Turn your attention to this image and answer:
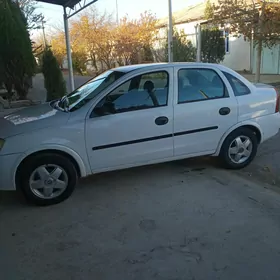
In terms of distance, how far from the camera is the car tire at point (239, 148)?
15.0ft

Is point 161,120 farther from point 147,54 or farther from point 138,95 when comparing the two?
point 147,54

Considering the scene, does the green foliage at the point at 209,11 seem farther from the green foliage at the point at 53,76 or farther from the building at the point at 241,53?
the green foliage at the point at 53,76

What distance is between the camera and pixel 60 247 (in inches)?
115

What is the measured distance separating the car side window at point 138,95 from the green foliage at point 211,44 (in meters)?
16.3

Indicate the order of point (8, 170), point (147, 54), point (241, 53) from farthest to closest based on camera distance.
Result: point (147, 54) → point (241, 53) → point (8, 170)

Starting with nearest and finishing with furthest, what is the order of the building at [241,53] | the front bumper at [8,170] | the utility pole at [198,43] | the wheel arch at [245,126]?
1. the front bumper at [8,170]
2. the wheel arch at [245,126]
3. the building at [241,53]
4. the utility pole at [198,43]

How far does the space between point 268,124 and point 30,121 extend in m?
3.47

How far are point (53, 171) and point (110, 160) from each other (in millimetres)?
721

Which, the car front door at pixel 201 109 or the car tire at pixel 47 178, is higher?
the car front door at pixel 201 109

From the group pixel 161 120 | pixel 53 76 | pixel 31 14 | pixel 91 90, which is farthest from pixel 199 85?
pixel 31 14

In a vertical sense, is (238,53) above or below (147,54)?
below

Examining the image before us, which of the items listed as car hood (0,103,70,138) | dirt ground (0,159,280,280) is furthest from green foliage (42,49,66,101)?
dirt ground (0,159,280,280)

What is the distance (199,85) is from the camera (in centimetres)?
435

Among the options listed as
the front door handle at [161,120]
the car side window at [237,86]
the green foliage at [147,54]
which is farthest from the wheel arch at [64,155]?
the green foliage at [147,54]
